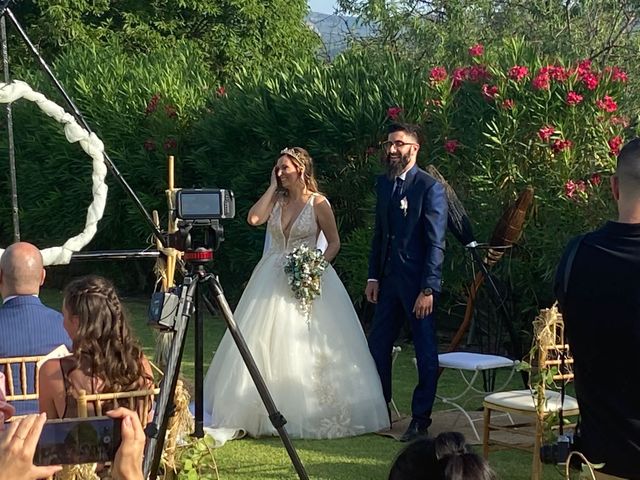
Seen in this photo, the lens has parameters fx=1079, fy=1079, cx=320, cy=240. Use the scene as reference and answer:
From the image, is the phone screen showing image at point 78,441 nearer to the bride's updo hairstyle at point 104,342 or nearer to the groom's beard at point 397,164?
the bride's updo hairstyle at point 104,342

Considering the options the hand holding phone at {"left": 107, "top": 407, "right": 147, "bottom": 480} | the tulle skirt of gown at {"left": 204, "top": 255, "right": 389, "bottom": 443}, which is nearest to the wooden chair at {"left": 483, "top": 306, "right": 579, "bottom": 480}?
the tulle skirt of gown at {"left": 204, "top": 255, "right": 389, "bottom": 443}

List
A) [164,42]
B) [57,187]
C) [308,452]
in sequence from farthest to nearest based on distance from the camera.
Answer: [164,42] → [57,187] → [308,452]

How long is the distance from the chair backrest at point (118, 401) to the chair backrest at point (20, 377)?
2.55 ft

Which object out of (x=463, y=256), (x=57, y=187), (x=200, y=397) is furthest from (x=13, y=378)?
(x=57, y=187)

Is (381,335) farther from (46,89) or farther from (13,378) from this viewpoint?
(46,89)

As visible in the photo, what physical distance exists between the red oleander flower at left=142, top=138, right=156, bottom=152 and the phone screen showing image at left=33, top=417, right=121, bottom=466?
11801 millimetres

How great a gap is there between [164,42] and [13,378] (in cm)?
1599

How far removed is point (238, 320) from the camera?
7.00 metres

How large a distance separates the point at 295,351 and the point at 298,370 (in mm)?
126

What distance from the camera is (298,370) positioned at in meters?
6.75

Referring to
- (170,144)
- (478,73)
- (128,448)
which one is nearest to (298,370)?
(478,73)

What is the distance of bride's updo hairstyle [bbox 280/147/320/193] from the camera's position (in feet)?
23.1

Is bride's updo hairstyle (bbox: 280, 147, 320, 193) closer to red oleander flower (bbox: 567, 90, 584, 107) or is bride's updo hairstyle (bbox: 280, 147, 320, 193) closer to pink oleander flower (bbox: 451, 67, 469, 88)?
red oleander flower (bbox: 567, 90, 584, 107)

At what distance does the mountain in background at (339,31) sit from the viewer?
21578 mm
